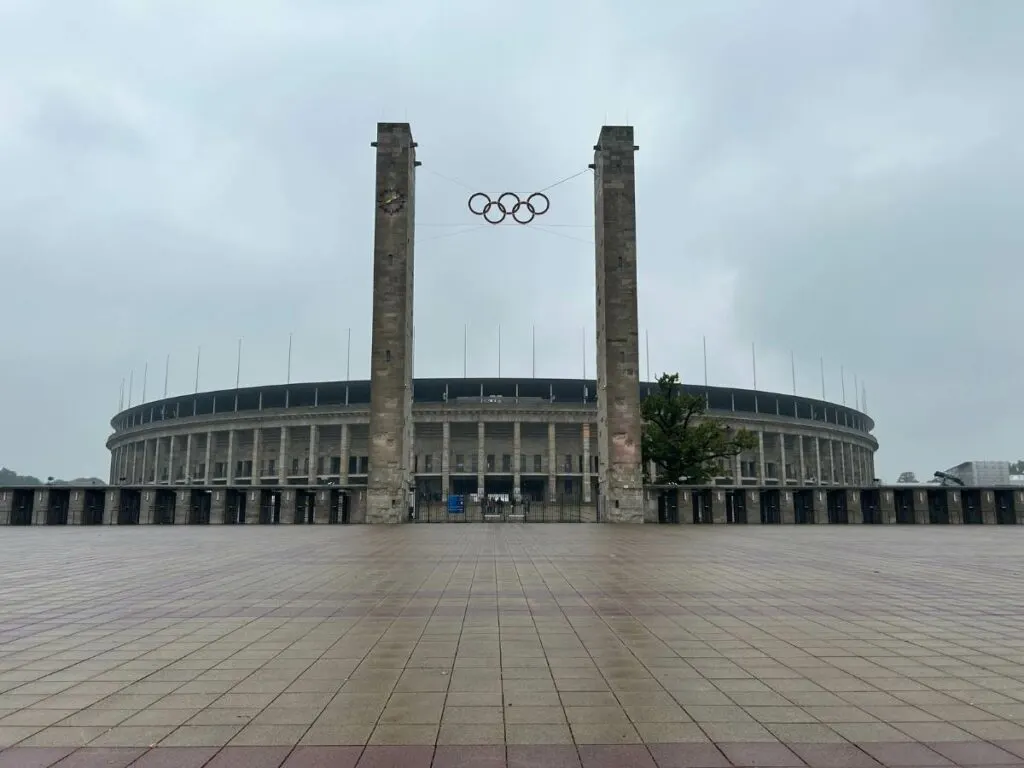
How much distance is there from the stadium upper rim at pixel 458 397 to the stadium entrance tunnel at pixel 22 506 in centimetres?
4469

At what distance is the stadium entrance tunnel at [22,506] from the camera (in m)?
39.2

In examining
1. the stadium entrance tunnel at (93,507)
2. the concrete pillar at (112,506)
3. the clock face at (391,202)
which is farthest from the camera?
the clock face at (391,202)

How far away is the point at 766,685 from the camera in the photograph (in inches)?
246

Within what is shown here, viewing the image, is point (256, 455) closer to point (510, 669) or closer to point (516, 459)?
point (516, 459)

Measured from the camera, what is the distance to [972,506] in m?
42.0

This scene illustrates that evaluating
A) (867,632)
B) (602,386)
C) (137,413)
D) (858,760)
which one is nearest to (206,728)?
(858,760)

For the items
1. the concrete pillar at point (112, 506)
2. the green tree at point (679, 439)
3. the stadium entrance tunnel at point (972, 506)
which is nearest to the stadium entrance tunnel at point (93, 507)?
the concrete pillar at point (112, 506)

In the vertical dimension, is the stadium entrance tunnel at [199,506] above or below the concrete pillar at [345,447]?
below

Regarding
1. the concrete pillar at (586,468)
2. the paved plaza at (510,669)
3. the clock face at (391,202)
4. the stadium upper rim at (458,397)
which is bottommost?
the paved plaza at (510,669)

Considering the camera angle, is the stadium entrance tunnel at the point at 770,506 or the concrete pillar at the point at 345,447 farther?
the concrete pillar at the point at 345,447

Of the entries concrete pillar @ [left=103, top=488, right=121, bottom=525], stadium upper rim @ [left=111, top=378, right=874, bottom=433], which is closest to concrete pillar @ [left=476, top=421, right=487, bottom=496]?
stadium upper rim @ [left=111, top=378, right=874, bottom=433]

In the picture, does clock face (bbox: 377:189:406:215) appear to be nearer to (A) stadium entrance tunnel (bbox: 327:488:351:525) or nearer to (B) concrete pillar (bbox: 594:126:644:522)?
(B) concrete pillar (bbox: 594:126:644:522)

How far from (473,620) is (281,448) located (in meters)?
81.1

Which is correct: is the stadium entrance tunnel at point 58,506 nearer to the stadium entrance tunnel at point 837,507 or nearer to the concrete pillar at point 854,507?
the stadium entrance tunnel at point 837,507
